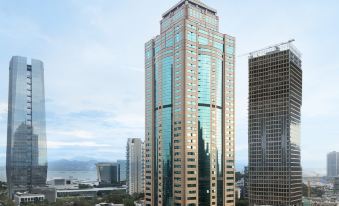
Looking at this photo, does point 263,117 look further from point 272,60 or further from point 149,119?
point 149,119

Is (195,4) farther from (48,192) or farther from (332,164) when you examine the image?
(332,164)

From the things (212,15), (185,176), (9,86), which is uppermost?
(212,15)

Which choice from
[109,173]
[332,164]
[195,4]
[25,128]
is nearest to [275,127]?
[195,4]

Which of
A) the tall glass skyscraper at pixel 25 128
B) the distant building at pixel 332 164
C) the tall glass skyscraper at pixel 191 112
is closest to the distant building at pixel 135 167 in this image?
the tall glass skyscraper at pixel 25 128

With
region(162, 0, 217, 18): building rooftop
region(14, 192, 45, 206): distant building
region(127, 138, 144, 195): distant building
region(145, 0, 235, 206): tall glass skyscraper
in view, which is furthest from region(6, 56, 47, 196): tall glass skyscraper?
region(162, 0, 217, 18): building rooftop

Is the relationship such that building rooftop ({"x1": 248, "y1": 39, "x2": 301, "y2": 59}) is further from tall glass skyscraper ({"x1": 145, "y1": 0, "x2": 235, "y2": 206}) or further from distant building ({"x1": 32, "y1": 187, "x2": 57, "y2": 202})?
distant building ({"x1": 32, "y1": 187, "x2": 57, "y2": 202})

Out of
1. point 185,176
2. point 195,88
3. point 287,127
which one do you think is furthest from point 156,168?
point 287,127
